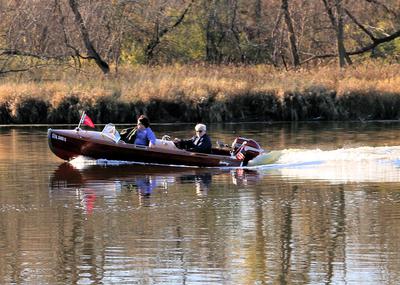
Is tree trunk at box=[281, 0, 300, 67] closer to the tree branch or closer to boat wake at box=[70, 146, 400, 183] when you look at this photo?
the tree branch

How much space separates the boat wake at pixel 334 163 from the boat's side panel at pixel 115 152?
1167 mm

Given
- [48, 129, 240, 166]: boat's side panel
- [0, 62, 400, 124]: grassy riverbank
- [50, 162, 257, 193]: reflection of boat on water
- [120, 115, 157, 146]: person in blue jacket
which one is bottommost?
[50, 162, 257, 193]: reflection of boat on water

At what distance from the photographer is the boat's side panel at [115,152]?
27.8 meters

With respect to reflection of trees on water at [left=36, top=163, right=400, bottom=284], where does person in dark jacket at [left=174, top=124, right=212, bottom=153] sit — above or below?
above

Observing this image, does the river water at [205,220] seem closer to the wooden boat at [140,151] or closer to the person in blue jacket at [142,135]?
the wooden boat at [140,151]

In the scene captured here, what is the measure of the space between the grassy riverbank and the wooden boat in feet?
40.4

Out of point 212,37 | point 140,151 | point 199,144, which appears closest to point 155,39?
point 212,37

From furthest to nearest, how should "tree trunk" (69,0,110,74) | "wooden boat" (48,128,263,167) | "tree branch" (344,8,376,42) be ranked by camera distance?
"tree branch" (344,8,376,42) → "tree trunk" (69,0,110,74) → "wooden boat" (48,128,263,167)

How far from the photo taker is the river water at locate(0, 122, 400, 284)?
48.8 feet

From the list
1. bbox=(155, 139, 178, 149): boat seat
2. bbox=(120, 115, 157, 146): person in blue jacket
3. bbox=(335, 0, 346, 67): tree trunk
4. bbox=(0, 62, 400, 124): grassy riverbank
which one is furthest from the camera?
bbox=(335, 0, 346, 67): tree trunk

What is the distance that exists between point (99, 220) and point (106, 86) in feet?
79.4

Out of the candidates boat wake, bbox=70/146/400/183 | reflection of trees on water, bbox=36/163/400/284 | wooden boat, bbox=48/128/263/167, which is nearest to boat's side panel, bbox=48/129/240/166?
wooden boat, bbox=48/128/263/167

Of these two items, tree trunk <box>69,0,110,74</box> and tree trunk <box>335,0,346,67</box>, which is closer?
tree trunk <box>335,0,346,67</box>

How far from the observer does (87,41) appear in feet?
160
